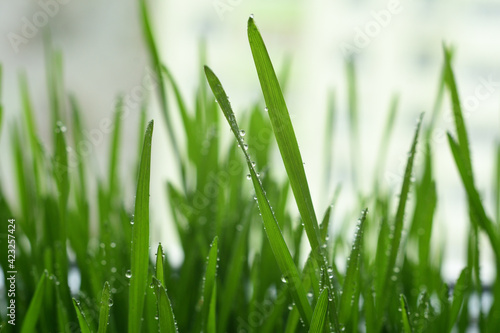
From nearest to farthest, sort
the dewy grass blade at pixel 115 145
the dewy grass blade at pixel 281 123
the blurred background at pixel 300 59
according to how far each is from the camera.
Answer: the dewy grass blade at pixel 281 123 → the dewy grass blade at pixel 115 145 → the blurred background at pixel 300 59

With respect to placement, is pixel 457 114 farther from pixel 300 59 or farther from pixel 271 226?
pixel 300 59

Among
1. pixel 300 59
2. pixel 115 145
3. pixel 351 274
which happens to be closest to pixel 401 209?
pixel 351 274

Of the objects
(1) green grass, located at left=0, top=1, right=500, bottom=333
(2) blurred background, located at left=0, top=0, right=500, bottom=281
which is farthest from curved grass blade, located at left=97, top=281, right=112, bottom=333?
(2) blurred background, located at left=0, top=0, right=500, bottom=281

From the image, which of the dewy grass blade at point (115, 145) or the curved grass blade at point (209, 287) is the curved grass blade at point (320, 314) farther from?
the dewy grass blade at point (115, 145)

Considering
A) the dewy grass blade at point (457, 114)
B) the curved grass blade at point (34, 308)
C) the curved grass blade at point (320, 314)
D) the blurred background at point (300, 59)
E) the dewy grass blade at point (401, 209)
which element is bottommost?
the curved grass blade at point (320, 314)

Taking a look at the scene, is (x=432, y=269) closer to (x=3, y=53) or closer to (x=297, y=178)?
(x=297, y=178)

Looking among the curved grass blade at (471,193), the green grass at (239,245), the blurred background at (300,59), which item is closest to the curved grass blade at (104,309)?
the green grass at (239,245)

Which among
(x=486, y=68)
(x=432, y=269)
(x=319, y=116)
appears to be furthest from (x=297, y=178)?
(x=486, y=68)

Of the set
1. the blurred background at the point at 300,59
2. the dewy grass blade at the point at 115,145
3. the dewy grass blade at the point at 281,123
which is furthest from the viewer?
the blurred background at the point at 300,59
